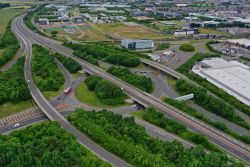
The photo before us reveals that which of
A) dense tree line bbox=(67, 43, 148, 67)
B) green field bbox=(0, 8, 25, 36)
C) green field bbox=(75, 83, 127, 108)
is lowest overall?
green field bbox=(75, 83, 127, 108)

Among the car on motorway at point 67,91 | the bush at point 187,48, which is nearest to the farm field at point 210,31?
the bush at point 187,48

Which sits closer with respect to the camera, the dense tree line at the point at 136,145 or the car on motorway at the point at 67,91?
the dense tree line at the point at 136,145

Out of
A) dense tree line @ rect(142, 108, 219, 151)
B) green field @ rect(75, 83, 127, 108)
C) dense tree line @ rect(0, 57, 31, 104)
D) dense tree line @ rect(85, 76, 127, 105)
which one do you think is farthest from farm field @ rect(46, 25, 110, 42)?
dense tree line @ rect(142, 108, 219, 151)

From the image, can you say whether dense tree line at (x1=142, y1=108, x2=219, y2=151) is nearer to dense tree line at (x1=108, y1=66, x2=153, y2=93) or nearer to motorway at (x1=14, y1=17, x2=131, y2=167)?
dense tree line at (x1=108, y1=66, x2=153, y2=93)

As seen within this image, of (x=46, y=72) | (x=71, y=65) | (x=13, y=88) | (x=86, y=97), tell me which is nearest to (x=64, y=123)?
(x=86, y=97)

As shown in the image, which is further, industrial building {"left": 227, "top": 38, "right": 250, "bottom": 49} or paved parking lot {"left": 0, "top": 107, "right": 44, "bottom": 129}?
industrial building {"left": 227, "top": 38, "right": 250, "bottom": 49}

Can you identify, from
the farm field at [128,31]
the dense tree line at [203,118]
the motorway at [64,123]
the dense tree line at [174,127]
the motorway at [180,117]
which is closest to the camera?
the motorway at [64,123]

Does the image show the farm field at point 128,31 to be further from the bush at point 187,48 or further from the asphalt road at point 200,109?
the asphalt road at point 200,109
